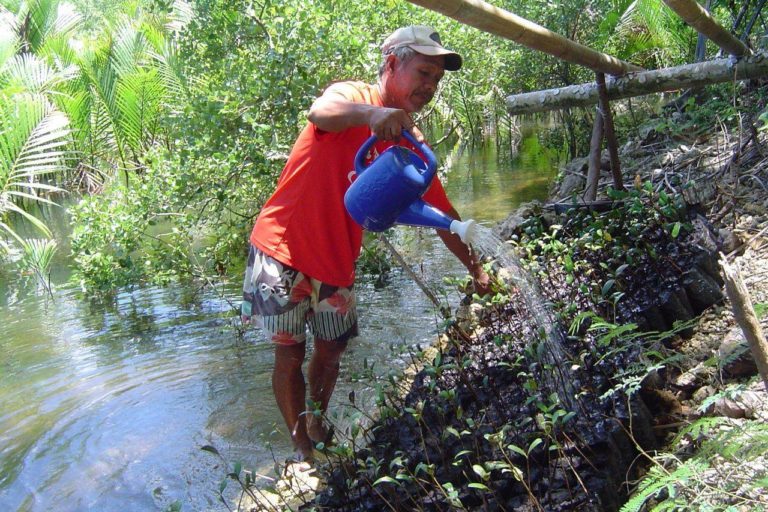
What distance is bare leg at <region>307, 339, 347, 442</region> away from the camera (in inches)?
129

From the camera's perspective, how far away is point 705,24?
13.9 feet

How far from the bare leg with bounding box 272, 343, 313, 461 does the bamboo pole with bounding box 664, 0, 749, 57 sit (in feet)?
8.78

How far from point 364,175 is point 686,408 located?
1.51 metres

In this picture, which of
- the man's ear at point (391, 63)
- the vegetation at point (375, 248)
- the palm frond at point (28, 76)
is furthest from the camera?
the palm frond at point (28, 76)

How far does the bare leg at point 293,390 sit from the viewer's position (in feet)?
10.2

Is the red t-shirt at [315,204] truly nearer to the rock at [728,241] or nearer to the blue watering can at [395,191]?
the blue watering can at [395,191]

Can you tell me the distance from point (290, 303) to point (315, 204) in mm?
416

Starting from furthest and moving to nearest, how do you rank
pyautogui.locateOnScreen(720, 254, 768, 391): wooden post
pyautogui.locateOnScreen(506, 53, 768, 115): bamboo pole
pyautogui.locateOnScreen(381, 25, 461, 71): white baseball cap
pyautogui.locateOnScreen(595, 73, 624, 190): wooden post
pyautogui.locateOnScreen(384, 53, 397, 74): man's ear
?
1. pyautogui.locateOnScreen(595, 73, 624, 190): wooden post
2. pyautogui.locateOnScreen(506, 53, 768, 115): bamboo pole
3. pyautogui.locateOnScreen(384, 53, 397, 74): man's ear
4. pyautogui.locateOnScreen(381, 25, 461, 71): white baseball cap
5. pyautogui.locateOnScreen(720, 254, 768, 391): wooden post

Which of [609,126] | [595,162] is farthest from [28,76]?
[609,126]

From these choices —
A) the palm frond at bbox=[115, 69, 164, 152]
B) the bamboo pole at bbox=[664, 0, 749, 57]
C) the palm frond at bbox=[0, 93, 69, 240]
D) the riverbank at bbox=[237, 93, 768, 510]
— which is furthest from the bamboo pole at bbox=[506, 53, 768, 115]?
the palm frond at bbox=[115, 69, 164, 152]

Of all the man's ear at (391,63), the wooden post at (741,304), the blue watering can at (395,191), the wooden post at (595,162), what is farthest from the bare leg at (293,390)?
the wooden post at (595,162)

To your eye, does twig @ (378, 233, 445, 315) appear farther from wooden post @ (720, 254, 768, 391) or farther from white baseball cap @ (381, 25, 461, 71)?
wooden post @ (720, 254, 768, 391)

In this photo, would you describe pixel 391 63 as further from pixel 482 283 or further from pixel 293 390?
pixel 293 390

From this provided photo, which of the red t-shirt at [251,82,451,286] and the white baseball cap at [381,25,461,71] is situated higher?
the white baseball cap at [381,25,461,71]
